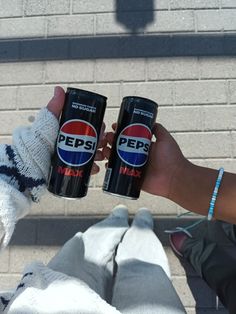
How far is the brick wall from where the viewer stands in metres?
1.96

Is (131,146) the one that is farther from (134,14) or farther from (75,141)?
(134,14)


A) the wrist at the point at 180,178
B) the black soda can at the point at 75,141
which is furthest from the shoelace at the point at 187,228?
the black soda can at the point at 75,141

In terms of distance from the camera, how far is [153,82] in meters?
2.07

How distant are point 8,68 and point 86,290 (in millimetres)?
1531

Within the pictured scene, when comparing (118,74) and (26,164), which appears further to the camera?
(118,74)

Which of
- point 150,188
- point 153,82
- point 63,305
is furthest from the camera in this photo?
point 153,82

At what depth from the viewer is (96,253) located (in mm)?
1731

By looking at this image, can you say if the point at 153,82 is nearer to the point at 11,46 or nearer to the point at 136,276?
the point at 11,46

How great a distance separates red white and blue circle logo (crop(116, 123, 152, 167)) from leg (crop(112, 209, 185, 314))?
18.2 inches

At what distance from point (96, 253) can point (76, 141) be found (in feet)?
2.55

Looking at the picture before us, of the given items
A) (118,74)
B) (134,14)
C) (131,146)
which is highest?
(134,14)

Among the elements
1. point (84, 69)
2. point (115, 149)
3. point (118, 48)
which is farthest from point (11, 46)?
point (115, 149)

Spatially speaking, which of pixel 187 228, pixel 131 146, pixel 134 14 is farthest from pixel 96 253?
pixel 134 14

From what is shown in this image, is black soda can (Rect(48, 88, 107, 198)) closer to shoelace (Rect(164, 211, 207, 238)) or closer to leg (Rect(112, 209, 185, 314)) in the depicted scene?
leg (Rect(112, 209, 185, 314))
